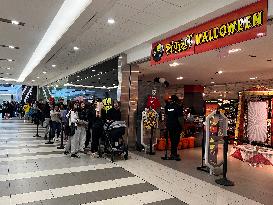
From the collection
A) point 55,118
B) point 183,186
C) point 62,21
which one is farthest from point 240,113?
point 62,21

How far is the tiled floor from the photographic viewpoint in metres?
3.94

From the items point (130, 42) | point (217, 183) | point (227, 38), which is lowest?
point (217, 183)

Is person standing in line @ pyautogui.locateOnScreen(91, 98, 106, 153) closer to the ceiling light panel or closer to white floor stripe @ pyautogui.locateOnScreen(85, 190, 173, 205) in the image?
the ceiling light panel

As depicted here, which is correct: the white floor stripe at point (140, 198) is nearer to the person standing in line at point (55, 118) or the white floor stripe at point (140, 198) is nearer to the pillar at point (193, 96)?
the person standing in line at point (55, 118)

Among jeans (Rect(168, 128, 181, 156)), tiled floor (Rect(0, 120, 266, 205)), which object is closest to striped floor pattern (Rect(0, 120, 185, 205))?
tiled floor (Rect(0, 120, 266, 205))

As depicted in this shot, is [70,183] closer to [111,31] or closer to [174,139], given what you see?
[174,139]

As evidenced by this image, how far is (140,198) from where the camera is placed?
13.3 ft

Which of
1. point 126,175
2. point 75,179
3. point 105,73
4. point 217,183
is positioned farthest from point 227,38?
point 105,73

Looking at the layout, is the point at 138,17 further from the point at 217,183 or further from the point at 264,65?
the point at 264,65

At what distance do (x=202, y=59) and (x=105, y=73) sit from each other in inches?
165

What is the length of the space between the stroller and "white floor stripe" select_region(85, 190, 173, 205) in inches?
98.8

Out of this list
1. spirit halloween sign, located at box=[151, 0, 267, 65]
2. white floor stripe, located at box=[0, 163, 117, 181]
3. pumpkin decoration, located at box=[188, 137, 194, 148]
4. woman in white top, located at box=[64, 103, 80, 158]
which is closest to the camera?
spirit halloween sign, located at box=[151, 0, 267, 65]

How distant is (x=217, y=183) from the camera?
5051 millimetres

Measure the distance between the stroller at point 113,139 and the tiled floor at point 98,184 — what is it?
0.35 meters
